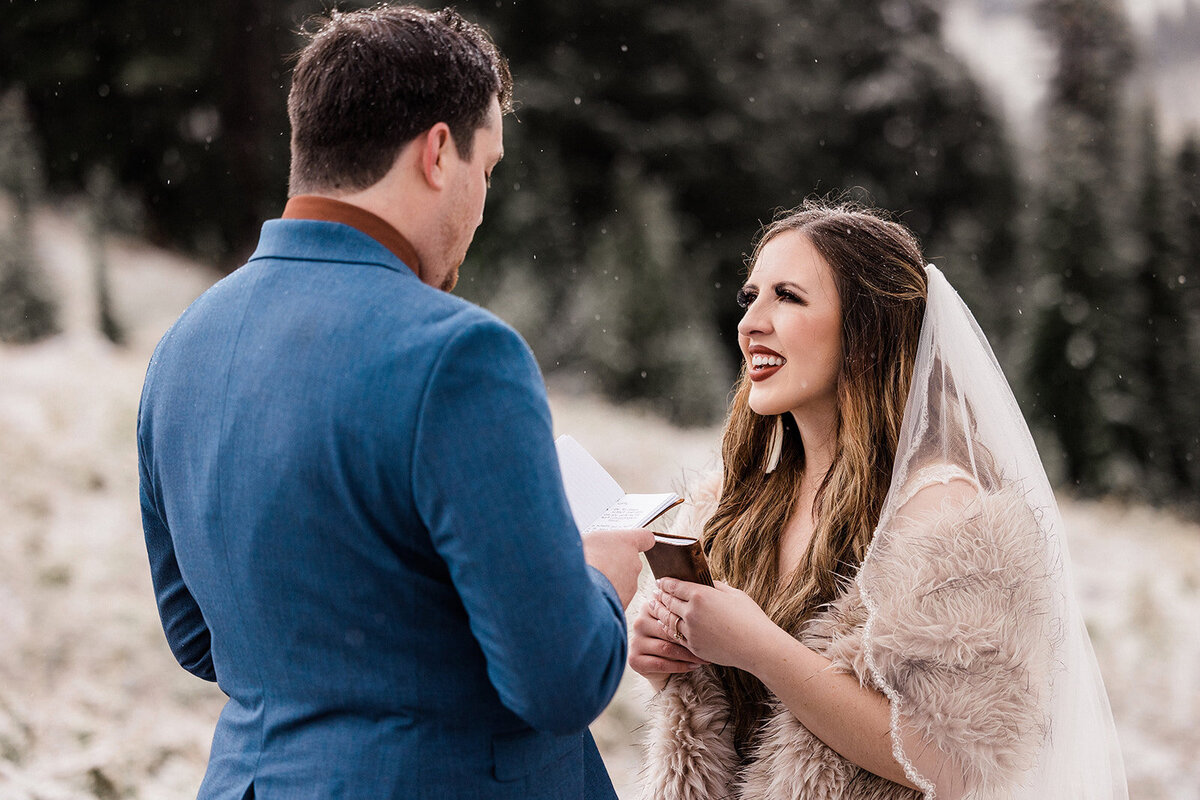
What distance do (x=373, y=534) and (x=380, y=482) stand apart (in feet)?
0.25

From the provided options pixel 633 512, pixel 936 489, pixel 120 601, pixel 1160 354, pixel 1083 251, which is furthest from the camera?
pixel 1083 251

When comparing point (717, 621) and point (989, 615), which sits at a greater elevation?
point (989, 615)

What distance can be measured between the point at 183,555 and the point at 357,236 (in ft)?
1.81

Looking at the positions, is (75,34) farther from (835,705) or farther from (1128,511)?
(1128,511)

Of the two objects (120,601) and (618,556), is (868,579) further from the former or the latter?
(120,601)

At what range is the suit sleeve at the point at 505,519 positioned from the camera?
1.17 metres

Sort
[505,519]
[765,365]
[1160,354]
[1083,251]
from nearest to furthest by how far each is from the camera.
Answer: [505,519]
[765,365]
[1160,354]
[1083,251]

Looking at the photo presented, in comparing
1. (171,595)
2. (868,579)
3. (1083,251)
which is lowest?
(171,595)

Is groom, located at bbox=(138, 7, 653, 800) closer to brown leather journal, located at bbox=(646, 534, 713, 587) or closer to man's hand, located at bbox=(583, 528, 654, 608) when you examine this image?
man's hand, located at bbox=(583, 528, 654, 608)

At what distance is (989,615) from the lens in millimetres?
1773

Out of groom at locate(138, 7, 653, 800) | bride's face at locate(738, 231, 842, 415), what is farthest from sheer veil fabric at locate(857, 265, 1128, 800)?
groom at locate(138, 7, 653, 800)

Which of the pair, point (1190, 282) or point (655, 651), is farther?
point (1190, 282)

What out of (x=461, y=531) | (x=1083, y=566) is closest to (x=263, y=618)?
(x=461, y=531)

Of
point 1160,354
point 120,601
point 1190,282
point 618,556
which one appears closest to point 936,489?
point 618,556
